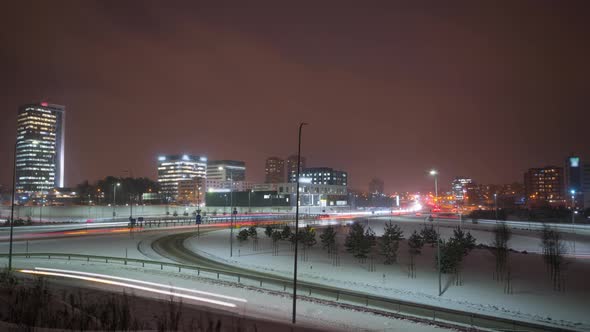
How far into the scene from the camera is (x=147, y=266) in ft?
107

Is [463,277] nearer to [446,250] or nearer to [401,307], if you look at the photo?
[446,250]

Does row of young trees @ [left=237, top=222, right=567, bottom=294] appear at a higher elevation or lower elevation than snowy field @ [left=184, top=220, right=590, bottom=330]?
higher

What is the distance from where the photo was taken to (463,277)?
30578 millimetres

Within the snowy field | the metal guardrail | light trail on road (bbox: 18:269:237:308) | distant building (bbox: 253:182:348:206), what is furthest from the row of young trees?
distant building (bbox: 253:182:348:206)

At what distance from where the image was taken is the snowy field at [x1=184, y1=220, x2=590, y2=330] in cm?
2247

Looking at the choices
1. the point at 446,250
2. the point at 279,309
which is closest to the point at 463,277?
the point at 446,250

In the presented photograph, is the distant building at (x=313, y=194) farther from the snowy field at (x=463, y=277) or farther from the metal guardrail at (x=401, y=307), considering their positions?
the metal guardrail at (x=401, y=307)

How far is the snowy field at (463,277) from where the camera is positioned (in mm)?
22469

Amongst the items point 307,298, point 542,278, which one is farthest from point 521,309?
point 307,298

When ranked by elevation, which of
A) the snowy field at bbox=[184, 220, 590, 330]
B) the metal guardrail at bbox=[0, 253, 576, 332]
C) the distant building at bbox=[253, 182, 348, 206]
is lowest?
the snowy field at bbox=[184, 220, 590, 330]

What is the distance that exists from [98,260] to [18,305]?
79.9ft

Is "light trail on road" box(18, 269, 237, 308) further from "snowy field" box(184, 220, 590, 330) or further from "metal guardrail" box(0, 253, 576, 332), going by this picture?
"snowy field" box(184, 220, 590, 330)

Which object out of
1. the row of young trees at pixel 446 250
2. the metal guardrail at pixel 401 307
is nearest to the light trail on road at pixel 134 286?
the metal guardrail at pixel 401 307

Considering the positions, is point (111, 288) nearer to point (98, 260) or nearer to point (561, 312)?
point (98, 260)
